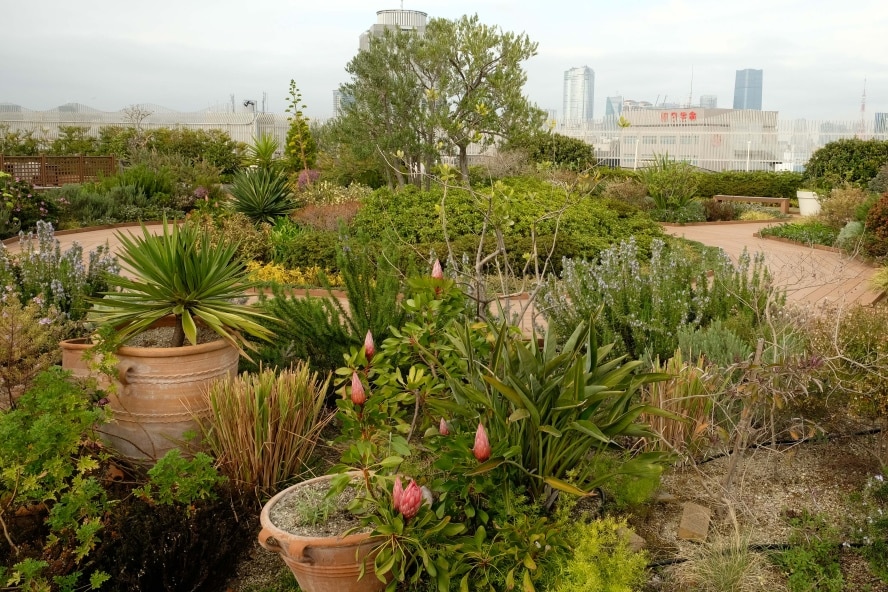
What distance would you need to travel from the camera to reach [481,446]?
8.05 ft

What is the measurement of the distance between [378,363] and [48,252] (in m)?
3.33

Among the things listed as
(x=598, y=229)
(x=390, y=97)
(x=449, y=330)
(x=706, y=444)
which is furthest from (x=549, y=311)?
(x=390, y=97)

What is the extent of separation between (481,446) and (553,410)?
421 mm

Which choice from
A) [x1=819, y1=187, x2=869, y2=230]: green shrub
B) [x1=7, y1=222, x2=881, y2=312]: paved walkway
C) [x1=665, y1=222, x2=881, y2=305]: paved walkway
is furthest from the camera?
[x1=819, y1=187, x2=869, y2=230]: green shrub

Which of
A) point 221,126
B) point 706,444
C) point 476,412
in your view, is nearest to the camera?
point 476,412

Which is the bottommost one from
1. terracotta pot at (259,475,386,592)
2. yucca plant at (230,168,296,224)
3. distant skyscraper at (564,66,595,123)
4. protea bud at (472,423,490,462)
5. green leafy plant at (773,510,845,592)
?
green leafy plant at (773,510,845,592)

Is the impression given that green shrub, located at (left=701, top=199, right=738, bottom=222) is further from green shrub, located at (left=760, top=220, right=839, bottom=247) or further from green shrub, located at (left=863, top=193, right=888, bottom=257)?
green shrub, located at (left=863, top=193, right=888, bottom=257)

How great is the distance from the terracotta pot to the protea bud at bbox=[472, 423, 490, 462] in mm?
486

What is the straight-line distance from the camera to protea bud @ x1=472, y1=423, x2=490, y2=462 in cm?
245

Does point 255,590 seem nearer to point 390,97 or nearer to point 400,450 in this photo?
point 400,450

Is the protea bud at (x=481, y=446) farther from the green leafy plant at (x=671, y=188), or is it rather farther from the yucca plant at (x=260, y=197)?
the green leafy plant at (x=671, y=188)

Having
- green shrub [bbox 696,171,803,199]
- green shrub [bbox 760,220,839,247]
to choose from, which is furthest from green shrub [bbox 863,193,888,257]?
green shrub [bbox 696,171,803,199]

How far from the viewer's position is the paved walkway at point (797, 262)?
7.51m

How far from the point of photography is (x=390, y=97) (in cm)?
1709
